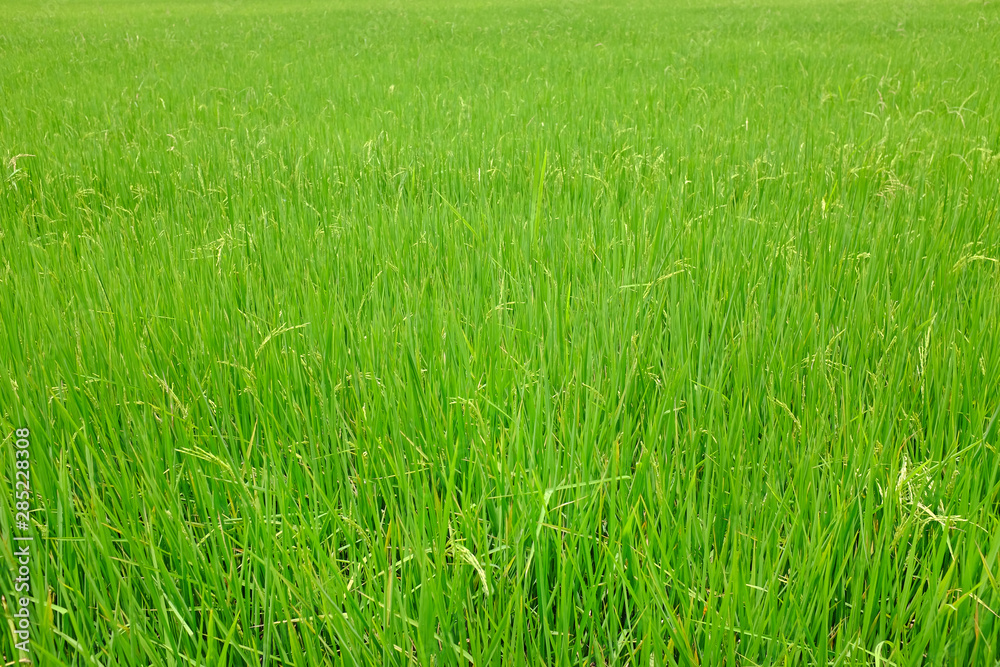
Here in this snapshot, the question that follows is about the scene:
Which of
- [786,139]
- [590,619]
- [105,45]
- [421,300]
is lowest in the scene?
[590,619]

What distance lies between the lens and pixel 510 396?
125cm

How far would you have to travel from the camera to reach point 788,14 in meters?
11.4

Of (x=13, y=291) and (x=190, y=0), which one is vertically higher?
(x=190, y=0)

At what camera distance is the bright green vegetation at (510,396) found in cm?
81

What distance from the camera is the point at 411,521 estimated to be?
906 millimetres

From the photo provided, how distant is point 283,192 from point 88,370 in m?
1.52

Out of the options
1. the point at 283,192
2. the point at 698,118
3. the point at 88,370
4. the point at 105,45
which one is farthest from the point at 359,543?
the point at 105,45

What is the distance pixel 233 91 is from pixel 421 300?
13.8ft

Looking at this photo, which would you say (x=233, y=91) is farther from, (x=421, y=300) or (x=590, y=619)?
(x=590, y=619)

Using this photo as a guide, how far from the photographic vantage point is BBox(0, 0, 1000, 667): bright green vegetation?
813 millimetres

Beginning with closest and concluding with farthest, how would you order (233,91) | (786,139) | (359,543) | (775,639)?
(775,639), (359,543), (786,139), (233,91)

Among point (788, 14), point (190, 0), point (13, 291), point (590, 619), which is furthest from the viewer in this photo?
point (190, 0)

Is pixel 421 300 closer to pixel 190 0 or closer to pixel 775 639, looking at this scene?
pixel 775 639

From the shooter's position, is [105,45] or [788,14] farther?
[788,14]
